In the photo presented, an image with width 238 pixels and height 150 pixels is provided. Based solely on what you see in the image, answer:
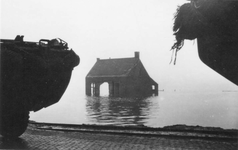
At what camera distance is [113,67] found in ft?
157

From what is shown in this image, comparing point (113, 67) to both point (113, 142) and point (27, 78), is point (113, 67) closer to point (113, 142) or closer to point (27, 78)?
point (27, 78)

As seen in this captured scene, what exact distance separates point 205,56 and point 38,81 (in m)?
3.79

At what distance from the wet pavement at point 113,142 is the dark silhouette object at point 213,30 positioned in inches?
60.7

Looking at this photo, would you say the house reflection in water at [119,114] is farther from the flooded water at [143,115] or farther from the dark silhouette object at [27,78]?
the dark silhouette object at [27,78]

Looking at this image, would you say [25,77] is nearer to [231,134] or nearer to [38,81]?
[38,81]

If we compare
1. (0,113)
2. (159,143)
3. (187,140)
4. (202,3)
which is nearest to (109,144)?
(159,143)

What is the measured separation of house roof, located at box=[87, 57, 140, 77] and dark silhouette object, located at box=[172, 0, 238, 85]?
3925cm

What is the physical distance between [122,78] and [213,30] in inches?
1559

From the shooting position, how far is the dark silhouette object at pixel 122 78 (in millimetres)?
44131

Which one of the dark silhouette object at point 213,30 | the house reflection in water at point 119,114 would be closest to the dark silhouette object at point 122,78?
the house reflection in water at point 119,114

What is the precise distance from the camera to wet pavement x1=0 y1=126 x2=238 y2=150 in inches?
207

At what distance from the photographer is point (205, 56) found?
16.3 ft

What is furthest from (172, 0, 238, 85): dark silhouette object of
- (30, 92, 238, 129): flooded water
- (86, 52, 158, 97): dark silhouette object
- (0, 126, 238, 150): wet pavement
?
(86, 52, 158, 97): dark silhouette object

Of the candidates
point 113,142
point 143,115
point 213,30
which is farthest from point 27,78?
point 143,115
